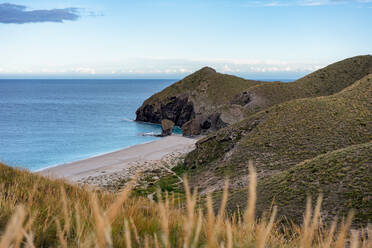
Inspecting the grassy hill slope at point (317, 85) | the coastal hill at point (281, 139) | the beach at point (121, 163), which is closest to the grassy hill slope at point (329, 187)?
the coastal hill at point (281, 139)

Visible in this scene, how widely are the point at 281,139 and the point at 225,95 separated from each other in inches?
2417

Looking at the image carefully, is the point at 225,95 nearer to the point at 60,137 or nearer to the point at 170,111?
the point at 170,111

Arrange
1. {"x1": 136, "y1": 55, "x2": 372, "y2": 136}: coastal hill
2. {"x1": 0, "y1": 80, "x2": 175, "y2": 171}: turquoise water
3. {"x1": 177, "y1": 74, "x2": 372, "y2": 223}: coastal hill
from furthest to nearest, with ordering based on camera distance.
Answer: {"x1": 136, "y1": 55, "x2": 372, "y2": 136}: coastal hill, {"x1": 0, "y1": 80, "x2": 175, "y2": 171}: turquoise water, {"x1": 177, "y1": 74, "x2": 372, "y2": 223}: coastal hill

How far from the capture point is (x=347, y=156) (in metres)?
18.1

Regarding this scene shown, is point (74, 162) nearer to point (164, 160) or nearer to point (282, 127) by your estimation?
point (164, 160)

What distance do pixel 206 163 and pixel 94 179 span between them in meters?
10.5

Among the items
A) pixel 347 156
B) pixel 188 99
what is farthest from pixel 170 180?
pixel 188 99

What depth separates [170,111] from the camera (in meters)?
88.3

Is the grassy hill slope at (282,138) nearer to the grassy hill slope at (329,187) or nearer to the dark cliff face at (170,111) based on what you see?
the grassy hill slope at (329,187)

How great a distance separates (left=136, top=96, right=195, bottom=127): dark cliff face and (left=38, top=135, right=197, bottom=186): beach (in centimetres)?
2998

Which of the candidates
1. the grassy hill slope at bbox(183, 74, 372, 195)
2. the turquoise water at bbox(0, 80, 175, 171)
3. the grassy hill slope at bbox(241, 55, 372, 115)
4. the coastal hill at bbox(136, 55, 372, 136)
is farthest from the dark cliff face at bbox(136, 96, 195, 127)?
the grassy hill slope at bbox(183, 74, 372, 195)

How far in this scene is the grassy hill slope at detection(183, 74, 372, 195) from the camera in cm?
2556

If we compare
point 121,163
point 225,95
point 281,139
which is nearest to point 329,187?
point 281,139

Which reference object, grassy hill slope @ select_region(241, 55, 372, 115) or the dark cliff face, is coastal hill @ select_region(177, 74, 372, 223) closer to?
grassy hill slope @ select_region(241, 55, 372, 115)
